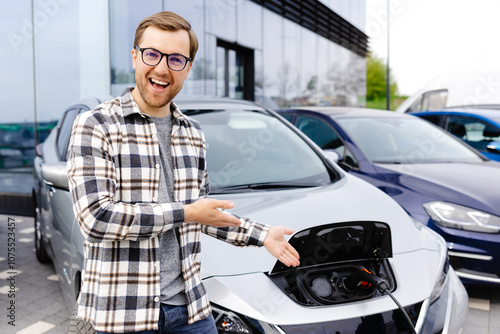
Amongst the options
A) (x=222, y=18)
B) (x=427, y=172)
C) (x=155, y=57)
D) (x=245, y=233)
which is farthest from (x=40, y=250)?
(x=222, y=18)

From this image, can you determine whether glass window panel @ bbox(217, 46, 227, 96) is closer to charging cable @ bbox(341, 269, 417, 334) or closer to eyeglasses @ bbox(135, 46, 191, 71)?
charging cable @ bbox(341, 269, 417, 334)

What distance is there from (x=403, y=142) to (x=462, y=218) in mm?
1384

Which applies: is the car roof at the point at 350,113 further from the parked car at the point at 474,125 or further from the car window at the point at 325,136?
the parked car at the point at 474,125

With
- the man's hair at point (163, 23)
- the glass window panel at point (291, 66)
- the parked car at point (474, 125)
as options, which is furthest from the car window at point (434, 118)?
the glass window panel at point (291, 66)

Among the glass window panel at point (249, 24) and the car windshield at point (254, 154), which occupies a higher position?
the glass window panel at point (249, 24)

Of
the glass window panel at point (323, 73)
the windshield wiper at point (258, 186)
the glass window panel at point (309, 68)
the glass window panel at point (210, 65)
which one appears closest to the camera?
the windshield wiper at point (258, 186)

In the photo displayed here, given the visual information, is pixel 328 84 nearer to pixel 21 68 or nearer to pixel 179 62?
pixel 21 68

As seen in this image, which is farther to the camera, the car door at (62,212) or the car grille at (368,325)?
the car door at (62,212)

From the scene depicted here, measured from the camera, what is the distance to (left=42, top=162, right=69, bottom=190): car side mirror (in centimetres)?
217

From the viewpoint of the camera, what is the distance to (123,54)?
890 centimetres

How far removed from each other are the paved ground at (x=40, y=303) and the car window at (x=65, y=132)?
35.5 inches

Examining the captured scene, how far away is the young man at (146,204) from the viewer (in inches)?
48.5

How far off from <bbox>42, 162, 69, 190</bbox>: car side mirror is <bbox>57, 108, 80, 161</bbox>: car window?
93 centimetres

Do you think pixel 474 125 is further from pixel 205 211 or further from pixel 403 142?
pixel 205 211
